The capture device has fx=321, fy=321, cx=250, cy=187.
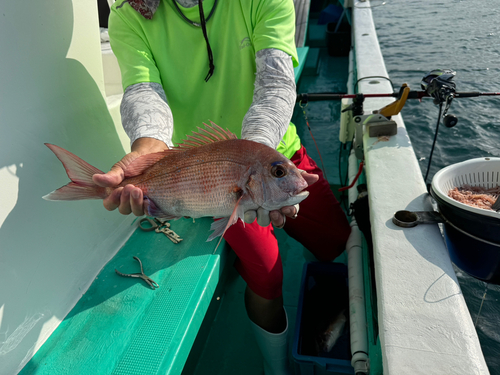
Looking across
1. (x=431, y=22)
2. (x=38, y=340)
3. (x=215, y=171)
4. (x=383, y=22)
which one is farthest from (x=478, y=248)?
(x=383, y=22)

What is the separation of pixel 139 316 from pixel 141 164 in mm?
811

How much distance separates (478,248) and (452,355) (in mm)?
609

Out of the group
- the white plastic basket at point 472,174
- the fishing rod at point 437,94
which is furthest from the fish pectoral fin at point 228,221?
the fishing rod at point 437,94

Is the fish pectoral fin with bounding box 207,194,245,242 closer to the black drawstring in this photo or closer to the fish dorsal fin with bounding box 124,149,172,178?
the fish dorsal fin with bounding box 124,149,172,178

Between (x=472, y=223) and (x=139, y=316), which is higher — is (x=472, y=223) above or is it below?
above

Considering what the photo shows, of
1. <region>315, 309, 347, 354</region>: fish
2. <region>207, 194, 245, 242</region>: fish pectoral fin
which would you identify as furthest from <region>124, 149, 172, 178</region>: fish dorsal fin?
<region>315, 309, 347, 354</region>: fish

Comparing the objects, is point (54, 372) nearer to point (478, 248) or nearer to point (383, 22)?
point (478, 248)

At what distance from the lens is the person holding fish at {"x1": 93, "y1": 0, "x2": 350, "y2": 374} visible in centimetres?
177

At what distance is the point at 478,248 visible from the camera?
4.84ft

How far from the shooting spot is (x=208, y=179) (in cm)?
133

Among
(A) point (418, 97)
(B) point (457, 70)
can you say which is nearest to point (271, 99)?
(A) point (418, 97)

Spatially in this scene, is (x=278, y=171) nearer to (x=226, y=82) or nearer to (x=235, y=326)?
(x=226, y=82)

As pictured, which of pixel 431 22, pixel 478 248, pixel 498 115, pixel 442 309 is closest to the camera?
pixel 442 309

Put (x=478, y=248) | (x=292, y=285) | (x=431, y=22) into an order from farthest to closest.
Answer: (x=431, y=22)
(x=292, y=285)
(x=478, y=248)
